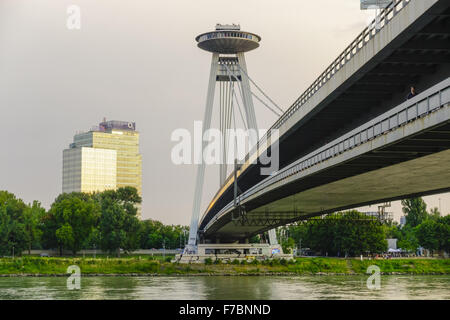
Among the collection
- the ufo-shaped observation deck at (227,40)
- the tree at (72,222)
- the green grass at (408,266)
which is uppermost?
the ufo-shaped observation deck at (227,40)

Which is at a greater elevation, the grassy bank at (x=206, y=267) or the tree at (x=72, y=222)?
the tree at (x=72, y=222)

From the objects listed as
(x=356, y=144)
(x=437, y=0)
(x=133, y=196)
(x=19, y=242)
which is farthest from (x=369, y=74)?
(x=133, y=196)

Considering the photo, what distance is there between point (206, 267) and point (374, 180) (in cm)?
4411

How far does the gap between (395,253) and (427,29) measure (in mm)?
97643

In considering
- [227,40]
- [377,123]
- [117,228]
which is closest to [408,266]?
[227,40]

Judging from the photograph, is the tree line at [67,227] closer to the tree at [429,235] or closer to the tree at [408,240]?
the tree at [429,235]

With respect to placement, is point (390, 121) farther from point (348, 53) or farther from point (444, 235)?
point (444, 235)

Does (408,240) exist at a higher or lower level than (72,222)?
lower

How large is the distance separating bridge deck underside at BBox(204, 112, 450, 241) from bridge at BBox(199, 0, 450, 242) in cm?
5

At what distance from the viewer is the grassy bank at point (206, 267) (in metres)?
68.6

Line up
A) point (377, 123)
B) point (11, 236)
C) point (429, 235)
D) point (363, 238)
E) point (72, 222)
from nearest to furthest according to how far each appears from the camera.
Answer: point (377, 123) < point (11, 236) < point (363, 238) < point (72, 222) < point (429, 235)

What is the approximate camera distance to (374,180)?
32469 mm

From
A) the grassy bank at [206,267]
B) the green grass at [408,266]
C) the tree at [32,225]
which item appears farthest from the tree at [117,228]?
the green grass at [408,266]

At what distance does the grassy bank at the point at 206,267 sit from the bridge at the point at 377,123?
28.5 metres
